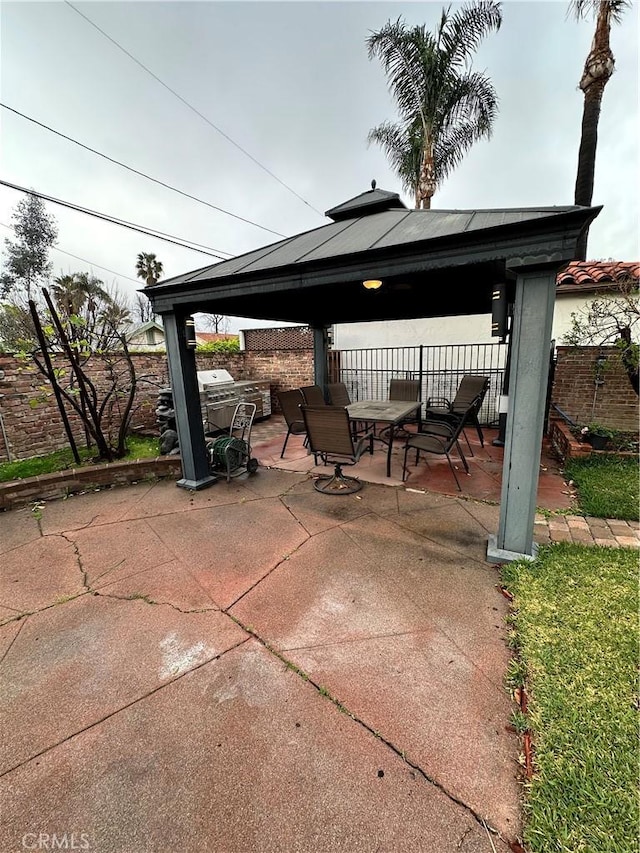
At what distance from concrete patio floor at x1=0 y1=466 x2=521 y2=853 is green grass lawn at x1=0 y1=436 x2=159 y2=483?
1.37 metres

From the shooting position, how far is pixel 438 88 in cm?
899

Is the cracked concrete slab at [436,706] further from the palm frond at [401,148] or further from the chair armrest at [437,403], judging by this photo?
the palm frond at [401,148]

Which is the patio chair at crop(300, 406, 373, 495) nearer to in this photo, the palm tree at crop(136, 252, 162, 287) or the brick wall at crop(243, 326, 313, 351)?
the brick wall at crop(243, 326, 313, 351)

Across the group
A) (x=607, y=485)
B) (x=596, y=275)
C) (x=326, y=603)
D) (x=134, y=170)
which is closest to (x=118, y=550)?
(x=326, y=603)

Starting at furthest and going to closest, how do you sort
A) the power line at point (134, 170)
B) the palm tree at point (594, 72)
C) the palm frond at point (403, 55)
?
the palm frond at point (403, 55)
the palm tree at point (594, 72)
the power line at point (134, 170)

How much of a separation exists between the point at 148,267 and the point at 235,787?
23514mm

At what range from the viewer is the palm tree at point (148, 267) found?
19938 millimetres

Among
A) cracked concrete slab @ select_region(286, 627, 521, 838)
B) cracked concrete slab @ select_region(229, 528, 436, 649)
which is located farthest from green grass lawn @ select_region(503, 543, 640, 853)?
cracked concrete slab @ select_region(229, 528, 436, 649)

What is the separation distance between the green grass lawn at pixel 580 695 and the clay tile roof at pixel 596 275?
579 centimetres

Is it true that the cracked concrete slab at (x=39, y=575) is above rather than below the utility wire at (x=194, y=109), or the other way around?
below

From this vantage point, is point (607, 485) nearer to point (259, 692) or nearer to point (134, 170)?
point (259, 692)

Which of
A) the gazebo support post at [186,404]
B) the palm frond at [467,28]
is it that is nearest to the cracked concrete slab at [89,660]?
the gazebo support post at [186,404]

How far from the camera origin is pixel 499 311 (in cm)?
265

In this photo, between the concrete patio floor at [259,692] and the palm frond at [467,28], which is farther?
the palm frond at [467,28]
